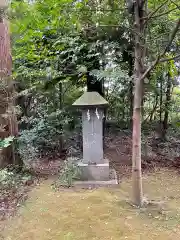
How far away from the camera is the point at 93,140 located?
439 centimetres

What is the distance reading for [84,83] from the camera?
260 inches

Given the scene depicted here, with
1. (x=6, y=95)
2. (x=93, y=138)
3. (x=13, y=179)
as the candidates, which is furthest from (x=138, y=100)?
(x=13, y=179)

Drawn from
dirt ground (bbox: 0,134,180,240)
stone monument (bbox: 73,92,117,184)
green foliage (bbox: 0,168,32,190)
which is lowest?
dirt ground (bbox: 0,134,180,240)

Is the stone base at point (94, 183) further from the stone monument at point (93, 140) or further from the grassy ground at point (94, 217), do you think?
the grassy ground at point (94, 217)

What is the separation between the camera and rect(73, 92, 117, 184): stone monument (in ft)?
14.1

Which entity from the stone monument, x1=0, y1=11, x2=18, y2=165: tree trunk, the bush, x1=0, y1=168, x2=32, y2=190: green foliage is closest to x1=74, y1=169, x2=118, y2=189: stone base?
the stone monument

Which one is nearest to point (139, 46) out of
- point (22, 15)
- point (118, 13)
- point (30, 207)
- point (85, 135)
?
point (118, 13)

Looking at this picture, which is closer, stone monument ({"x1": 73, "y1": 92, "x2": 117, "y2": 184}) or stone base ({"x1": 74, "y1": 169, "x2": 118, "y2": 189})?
stone base ({"x1": 74, "y1": 169, "x2": 118, "y2": 189})

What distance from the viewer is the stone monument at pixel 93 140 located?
4289mm

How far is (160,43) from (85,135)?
2129 mm

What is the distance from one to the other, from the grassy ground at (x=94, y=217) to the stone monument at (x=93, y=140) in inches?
16.8

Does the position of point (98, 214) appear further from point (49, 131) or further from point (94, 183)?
point (49, 131)

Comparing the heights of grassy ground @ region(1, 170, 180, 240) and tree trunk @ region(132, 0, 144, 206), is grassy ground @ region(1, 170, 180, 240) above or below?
below

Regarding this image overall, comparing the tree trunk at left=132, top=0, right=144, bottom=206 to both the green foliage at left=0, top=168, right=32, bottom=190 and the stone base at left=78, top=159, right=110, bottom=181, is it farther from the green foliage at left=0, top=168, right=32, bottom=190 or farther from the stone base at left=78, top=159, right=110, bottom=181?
the green foliage at left=0, top=168, right=32, bottom=190
